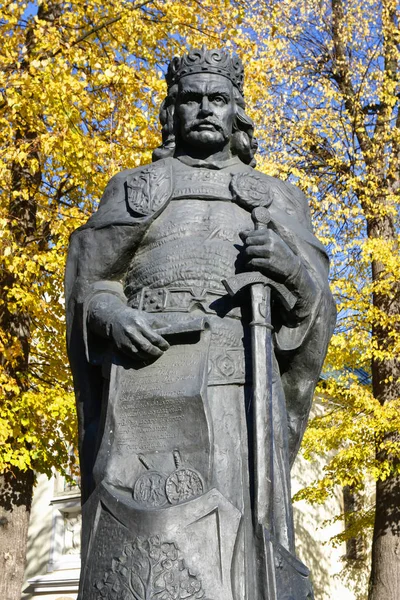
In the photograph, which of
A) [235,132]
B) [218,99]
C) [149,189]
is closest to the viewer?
[149,189]

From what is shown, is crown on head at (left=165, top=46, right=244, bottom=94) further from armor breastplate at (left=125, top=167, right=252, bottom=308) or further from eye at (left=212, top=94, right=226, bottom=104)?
armor breastplate at (left=125, top=167, right=252, bottom=308)

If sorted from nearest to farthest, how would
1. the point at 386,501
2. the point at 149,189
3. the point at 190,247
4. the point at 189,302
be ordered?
the point at 189,302, the point at 190,247, the point at 149,189, the point at 386,501

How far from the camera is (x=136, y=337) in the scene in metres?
3.78

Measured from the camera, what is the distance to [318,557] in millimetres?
20625

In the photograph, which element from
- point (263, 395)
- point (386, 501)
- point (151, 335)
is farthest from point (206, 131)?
point (386, 501)

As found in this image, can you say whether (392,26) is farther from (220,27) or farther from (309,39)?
(220,27)

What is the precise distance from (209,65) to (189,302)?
3.82 ft

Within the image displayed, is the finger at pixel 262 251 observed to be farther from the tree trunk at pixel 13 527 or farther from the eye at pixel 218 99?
the tree trunk at pixel 13 527

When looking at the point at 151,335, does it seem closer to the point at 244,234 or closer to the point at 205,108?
the point at 244,234

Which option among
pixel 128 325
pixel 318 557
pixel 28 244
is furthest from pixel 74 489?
pixel 128 325

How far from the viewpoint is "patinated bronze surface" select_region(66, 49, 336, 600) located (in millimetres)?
3533

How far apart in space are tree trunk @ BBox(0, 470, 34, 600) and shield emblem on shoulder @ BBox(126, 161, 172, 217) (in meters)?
6.65

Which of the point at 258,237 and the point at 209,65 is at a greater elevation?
the point at 209,65

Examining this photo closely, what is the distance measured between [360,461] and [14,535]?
14.5ft
